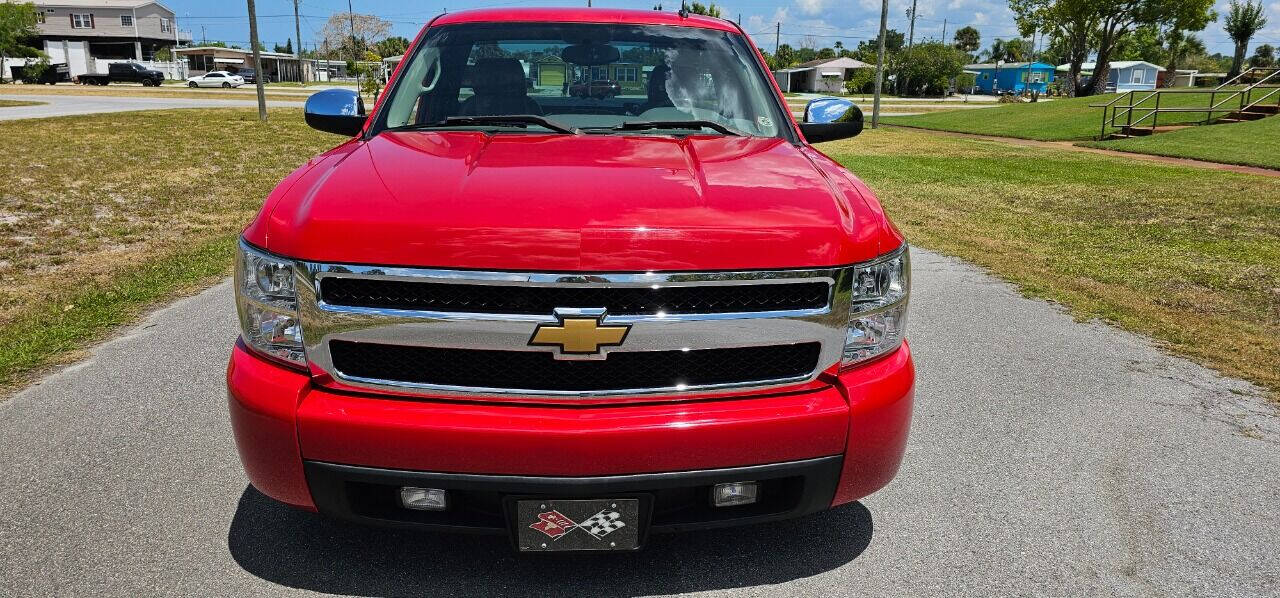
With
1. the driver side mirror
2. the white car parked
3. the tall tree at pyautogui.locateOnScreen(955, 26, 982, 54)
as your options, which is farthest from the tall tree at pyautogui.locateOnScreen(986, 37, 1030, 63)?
the driver side mirror

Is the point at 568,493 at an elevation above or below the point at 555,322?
below

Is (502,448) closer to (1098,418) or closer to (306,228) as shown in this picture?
(306,228)

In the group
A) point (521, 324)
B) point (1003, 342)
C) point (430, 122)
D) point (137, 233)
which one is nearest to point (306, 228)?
point (521, 324)

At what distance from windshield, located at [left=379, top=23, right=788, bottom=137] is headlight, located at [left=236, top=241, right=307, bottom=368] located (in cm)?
125

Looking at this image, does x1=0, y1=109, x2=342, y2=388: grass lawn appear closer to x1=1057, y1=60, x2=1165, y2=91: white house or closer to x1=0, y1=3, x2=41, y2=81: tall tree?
x1=0, y1=3, x2=41, y2=81: tall tree

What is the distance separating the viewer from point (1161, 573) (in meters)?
2.65

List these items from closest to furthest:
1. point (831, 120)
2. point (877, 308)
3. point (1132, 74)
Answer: point (877, 308) < point (831, 120) < point (1132, 74)

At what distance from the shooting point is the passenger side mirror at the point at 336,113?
12.4ft

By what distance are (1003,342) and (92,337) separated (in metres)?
5.21

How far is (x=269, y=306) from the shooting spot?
7.34 feet

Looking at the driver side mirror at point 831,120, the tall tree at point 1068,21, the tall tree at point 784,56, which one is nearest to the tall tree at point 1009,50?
the tall tree at point 784,56

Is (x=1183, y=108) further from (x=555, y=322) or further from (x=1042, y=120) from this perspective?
(x=555, y=322)

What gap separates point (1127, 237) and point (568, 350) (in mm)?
8473

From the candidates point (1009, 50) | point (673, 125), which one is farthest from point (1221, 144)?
point (1009, 50)
